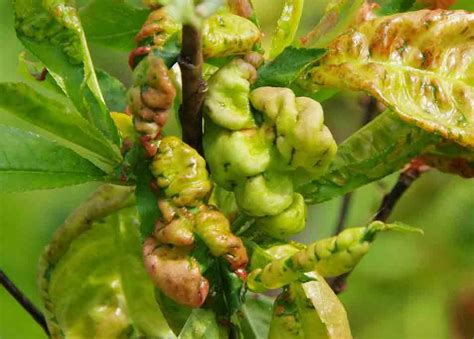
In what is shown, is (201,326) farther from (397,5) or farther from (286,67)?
(397,5)

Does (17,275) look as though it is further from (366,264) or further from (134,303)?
(134,303)

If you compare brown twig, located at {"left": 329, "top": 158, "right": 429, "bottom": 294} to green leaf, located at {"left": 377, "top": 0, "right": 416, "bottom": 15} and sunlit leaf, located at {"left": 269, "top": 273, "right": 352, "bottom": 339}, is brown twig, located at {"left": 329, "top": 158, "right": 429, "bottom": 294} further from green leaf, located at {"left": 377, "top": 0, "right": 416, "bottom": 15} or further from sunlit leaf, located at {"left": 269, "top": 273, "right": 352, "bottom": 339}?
sunlit leaf, located at {"left": 269, "top": 273, "right": 352, "bottom": 339}

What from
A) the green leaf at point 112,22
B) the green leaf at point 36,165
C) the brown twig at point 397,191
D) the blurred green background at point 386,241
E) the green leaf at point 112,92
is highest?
the green leaf at point 112,22

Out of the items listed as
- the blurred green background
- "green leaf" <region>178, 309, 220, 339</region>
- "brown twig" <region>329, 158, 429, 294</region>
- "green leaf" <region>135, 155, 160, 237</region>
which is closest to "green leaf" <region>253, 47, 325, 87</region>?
"green leaf" <region>135, 155, 160, 237</region>

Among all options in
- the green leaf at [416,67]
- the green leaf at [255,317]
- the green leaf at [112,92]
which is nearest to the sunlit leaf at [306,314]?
the green leaf at [255,317]

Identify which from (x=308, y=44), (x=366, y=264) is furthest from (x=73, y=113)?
(x=366, y=264)

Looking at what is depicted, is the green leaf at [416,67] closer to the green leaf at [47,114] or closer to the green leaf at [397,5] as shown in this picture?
the green leaf at [397,5]
